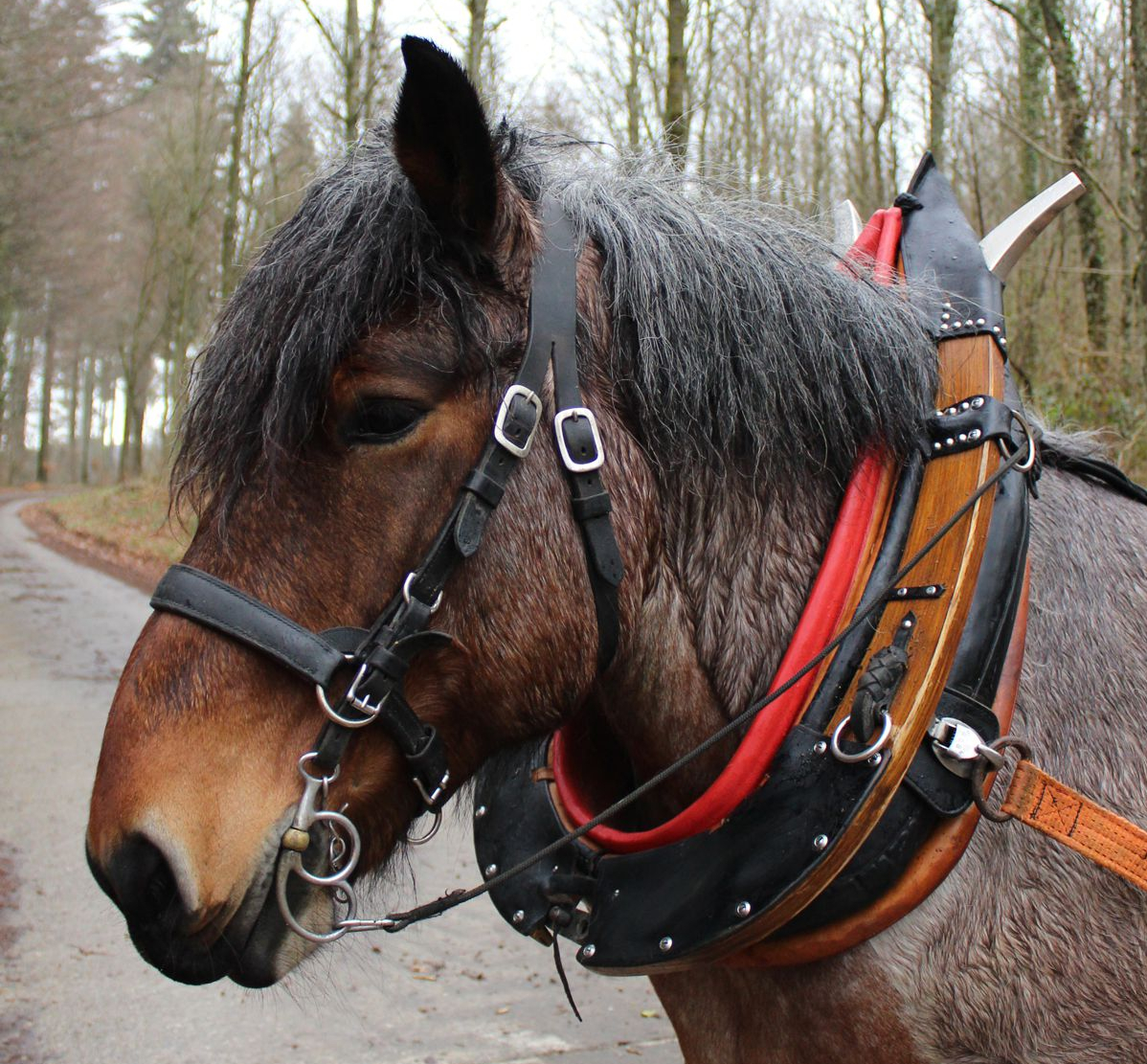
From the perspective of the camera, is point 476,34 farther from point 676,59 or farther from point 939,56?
point 939,56

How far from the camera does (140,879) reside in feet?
4.26

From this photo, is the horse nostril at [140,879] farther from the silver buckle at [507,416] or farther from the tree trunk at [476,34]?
the tree trunk at [476,34]

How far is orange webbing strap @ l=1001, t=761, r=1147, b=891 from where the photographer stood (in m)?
1.37

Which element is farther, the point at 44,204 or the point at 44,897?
the point at 44,204

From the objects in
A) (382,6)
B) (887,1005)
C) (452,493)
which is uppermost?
(382,6)

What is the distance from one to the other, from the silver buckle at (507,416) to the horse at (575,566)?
33 mm

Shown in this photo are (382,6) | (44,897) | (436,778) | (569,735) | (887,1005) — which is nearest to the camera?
(887,1005)

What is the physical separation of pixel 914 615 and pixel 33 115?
14952mm

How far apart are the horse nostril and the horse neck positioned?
693mm

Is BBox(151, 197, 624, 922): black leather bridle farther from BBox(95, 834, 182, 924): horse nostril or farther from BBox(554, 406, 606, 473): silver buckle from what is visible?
BBox(95, 834, 182, 924): horse nostril

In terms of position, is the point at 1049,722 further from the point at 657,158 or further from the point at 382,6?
the point at 382,6

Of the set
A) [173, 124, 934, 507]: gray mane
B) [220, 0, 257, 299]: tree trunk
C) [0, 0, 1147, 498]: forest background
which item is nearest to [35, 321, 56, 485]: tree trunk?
[0, 0, 1147, 498]: forest background

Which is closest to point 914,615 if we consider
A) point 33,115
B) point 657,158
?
point 657,158

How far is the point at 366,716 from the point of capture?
1.38m
